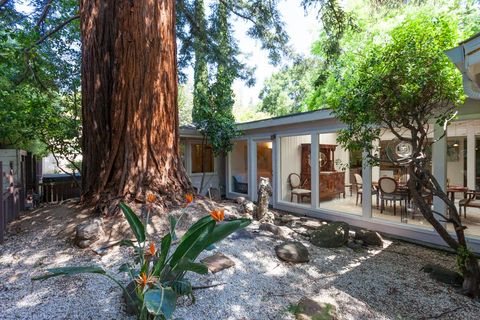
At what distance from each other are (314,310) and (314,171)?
4.92 meters

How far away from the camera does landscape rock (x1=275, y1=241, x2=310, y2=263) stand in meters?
3.35

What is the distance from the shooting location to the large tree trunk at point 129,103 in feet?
12.3

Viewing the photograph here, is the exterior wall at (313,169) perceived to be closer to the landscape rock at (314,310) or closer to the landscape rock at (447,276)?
the landscape rock at (447,276)

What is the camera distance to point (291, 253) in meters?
3.39

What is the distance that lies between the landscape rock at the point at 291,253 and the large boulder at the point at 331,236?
748 mm

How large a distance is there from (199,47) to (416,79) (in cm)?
691

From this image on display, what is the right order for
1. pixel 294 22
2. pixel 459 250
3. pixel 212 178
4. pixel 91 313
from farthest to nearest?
pixel 212 178, pixel 294 22, pixel 459 250, pixel 91 313

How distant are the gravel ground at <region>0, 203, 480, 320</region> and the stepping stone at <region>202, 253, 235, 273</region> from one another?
7 centimetres

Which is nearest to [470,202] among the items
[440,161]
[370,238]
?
[440,161]

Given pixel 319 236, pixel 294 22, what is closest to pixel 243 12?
pixel 294 22

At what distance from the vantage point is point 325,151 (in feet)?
23.9

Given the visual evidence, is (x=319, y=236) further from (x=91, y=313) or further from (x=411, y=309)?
(x=91, y=313)

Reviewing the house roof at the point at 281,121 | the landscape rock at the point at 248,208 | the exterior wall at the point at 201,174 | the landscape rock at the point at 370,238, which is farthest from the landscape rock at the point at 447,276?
the exterior wall at the point at 201,174

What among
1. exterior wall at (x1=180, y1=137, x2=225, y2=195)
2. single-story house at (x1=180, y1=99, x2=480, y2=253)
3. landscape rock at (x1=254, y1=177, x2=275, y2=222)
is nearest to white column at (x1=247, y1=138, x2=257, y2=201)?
single-story house at (x1=180, y1=99, x2=480, y2=253)
